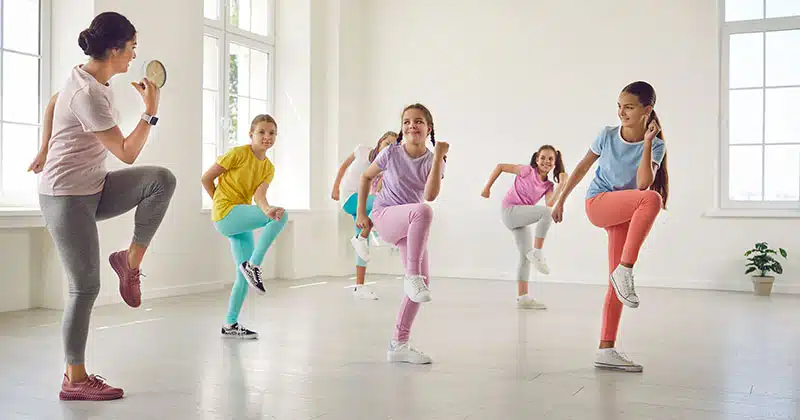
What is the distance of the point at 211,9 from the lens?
6.82 m

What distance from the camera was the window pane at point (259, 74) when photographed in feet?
24.2

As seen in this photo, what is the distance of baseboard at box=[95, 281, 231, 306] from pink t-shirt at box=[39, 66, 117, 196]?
9.03ft

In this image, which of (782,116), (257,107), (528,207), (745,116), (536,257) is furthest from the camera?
(257,107)

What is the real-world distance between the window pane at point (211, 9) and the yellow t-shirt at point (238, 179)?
3.20 metres

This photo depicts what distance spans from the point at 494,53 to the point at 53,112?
5.40 metres

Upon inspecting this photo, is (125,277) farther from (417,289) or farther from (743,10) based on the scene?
(743,10)

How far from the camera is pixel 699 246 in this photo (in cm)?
667

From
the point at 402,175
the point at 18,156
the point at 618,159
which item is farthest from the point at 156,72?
the point at 618,159

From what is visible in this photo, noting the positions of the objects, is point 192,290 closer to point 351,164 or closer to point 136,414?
point 351,164

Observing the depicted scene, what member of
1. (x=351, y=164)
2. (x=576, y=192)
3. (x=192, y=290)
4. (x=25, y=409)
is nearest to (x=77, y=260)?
(x=25, y=409)

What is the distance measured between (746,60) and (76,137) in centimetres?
577

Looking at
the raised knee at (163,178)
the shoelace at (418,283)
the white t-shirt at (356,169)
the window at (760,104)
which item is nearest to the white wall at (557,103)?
the window at (760,104)

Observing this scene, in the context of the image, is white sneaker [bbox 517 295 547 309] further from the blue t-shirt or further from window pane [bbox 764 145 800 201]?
window pane [bbox 764 145 800 201]

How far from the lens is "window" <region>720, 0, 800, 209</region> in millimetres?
6469
